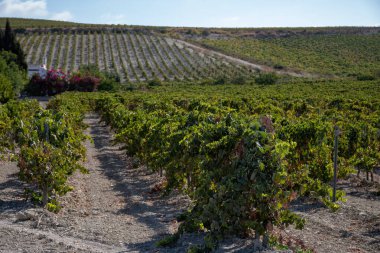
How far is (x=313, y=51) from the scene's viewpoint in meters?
90.3

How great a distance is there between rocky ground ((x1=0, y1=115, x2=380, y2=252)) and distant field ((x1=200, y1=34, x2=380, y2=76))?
61.1 m

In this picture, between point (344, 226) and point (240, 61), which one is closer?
point (344, 226)

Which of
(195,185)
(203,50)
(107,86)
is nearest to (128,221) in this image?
(195,185)

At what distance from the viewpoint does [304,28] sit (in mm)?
111125

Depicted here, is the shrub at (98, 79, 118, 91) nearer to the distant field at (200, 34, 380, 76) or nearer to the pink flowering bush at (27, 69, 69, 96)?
the pink flowering bush at (27, 69, 69, 96)

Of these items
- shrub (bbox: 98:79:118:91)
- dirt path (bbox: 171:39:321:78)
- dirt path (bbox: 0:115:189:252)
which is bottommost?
dirt path (bbox: 0:115:189:252)

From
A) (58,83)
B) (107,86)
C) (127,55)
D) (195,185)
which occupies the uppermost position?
(127,55)

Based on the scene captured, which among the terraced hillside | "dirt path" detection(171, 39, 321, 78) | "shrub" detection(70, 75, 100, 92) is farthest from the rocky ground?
"dirt path" detection(171, 39, 321, 78)

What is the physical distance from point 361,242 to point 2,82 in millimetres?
37152

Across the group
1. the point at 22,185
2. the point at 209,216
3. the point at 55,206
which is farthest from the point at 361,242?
the point at 22,185

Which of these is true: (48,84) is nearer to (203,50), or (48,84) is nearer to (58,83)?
(58,83)

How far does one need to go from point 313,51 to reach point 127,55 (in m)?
34.8

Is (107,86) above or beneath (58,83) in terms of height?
beneath

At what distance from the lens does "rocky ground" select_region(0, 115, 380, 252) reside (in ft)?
24.6
